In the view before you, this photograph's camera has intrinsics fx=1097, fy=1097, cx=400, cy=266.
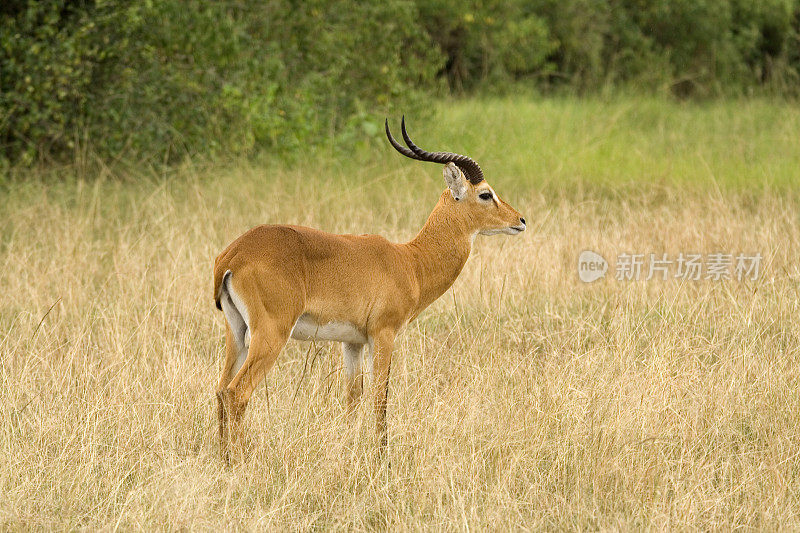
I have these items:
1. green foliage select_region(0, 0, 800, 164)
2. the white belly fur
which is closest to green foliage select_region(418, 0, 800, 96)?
green foliage select_region(0, 0, 800, 164)

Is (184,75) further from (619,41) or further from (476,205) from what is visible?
(619,41)

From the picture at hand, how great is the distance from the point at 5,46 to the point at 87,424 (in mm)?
5187

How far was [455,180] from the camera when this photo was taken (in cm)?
454

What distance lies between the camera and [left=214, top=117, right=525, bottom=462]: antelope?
3.81 m

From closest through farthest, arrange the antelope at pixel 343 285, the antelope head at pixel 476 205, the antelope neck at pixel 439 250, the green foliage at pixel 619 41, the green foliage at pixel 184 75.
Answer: the antelope at pixel 343 285
the antelope neck at pixel 439 250
the antelope head at pixel 476 205
the green foliage at pixel 184 75
the green foliage at pixel 619 41

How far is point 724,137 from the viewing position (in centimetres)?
1154

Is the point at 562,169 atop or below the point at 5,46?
below

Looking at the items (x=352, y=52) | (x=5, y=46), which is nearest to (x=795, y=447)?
(x=5, y=46)

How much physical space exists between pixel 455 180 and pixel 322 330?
36.2 inches

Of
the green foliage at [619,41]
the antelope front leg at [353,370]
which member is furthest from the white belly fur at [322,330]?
the green foliage at [619,41]

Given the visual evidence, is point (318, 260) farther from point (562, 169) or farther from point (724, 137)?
point (724, 137)

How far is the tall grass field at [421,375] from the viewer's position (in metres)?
3.58

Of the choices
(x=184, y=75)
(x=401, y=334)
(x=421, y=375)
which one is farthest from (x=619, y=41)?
(x=421, y=375)

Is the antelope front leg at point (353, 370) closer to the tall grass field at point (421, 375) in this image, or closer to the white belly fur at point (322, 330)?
the tall grass field at point (421, 375)
